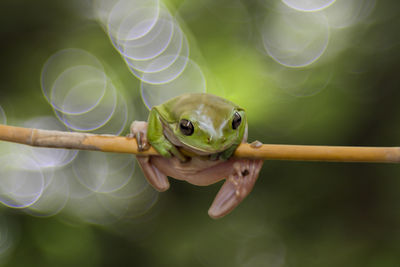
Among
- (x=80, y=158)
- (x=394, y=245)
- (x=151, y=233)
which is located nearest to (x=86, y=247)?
(x=151, y=233)

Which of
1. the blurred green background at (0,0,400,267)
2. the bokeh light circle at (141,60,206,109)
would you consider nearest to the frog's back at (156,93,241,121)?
the blurred green background at (0,0,400,267)

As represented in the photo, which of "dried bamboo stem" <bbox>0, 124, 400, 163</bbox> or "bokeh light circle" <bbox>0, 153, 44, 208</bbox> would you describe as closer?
"dried bamboo stem" <bbox>0, 124, 400, 163</bbox>

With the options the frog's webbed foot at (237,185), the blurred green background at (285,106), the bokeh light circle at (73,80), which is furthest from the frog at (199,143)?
the bokeh light circle at (73,80)

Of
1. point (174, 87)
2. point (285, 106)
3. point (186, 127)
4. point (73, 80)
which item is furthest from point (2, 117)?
point (186, 127)

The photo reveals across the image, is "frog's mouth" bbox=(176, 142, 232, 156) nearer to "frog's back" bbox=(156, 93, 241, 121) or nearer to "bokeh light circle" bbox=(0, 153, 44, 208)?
"frog's back" bbox=(156, 93, 241, 121)

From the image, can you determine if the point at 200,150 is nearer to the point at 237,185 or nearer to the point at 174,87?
the point at 237,185

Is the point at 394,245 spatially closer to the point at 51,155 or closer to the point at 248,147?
the point at 248,147

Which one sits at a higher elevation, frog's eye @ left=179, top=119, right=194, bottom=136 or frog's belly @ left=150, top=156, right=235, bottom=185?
frog's eye @ left=179, top=119, right=194, bottom=136

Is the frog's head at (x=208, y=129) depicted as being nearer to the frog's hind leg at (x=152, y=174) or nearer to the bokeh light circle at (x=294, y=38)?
the frog's hind leg at (x=152, y=174)
